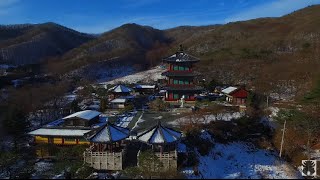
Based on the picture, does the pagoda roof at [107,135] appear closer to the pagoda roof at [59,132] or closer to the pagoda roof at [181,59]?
the pagoda roof at [59,132]

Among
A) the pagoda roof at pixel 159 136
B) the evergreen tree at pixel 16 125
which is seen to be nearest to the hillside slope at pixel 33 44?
the evergreen tree at pixel 16 125

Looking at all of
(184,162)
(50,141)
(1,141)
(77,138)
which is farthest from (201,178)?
(1,141)

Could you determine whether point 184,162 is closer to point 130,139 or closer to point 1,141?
point 130,139

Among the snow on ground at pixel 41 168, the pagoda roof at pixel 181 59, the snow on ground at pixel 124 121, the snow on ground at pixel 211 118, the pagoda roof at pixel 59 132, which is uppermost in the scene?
the pagoda roof at pixel 181 59

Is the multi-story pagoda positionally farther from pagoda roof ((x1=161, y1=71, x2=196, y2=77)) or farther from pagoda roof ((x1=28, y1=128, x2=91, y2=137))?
pagoda roof ((x1=28, y1=128, x2=91, y2=137))

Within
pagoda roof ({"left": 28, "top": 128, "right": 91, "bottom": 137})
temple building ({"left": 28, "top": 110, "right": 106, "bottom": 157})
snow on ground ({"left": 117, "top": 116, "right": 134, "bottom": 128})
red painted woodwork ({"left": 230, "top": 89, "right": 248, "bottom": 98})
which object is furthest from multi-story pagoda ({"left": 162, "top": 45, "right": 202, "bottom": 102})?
pagoda roof ({"left": 28, "top": 128, "right": 91, "bottom": 137})

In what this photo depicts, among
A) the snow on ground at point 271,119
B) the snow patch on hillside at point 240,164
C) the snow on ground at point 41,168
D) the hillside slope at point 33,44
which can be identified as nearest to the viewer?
the snow on ground at point 41,168

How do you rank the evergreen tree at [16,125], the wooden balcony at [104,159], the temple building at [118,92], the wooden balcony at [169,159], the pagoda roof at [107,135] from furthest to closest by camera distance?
the temple building at [118,92], the evergreen tree at [16,125], the wooden balcony at [104,159], the pagoda roof at [107,135], the wooden balcony at [169,159]

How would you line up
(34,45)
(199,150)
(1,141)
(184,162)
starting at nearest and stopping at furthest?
(184,162) → (199,150) → (1,141) → (34,45)
